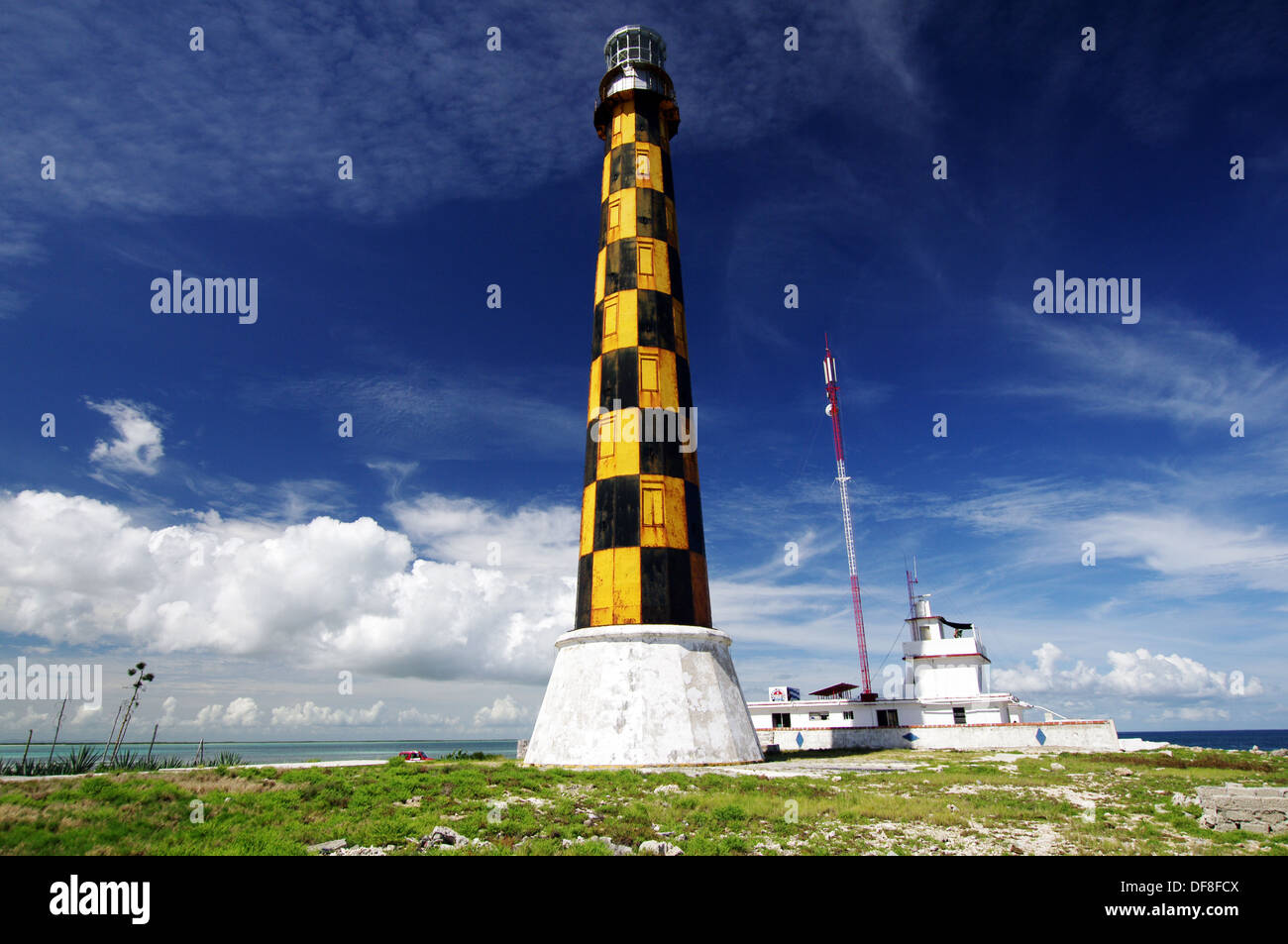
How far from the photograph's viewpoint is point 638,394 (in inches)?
1072

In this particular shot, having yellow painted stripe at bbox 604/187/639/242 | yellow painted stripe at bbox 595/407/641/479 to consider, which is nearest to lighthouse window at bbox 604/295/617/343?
yellow painted stripe at bbox 604/187/639/242

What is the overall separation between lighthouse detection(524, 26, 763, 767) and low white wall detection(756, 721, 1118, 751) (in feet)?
67.0

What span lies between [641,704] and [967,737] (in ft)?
93.6

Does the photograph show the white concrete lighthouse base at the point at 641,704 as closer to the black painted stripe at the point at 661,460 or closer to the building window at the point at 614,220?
the black painted stripe at the point at 661,460

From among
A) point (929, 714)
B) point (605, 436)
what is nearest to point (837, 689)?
point (929, 714)

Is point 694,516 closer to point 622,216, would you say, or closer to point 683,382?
point 683,382

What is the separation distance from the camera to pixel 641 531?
25.3 m

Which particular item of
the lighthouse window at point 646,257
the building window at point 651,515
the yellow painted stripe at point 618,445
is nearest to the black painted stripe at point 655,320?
the lighthouse window at point 646,257

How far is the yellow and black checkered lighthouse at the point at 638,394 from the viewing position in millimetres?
25000

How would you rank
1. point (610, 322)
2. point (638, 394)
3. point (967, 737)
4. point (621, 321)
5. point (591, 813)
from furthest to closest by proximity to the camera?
point (967, 737), point (610, 322), point (621, 321), point (638, 394), point (591, 813)

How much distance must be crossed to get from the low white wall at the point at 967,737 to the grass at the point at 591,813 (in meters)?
20.6

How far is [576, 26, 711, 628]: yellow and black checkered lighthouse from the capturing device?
984 inches

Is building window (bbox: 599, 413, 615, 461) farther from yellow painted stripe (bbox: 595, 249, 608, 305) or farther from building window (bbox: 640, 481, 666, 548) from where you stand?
yellow painted stripe (bbox: 595, 249, 608, 305)
